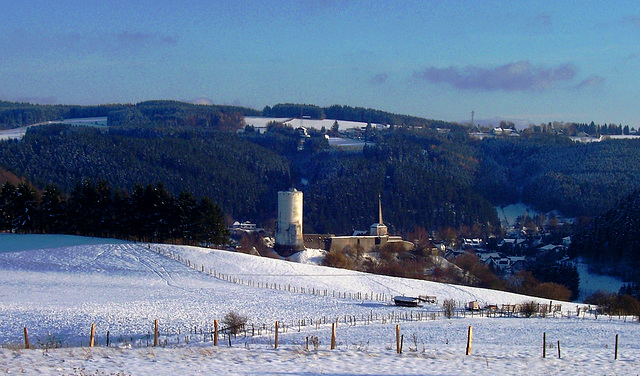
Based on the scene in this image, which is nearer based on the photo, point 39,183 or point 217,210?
point 217,210

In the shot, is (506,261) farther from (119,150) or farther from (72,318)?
(119,150)

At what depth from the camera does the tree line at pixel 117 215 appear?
5534cm

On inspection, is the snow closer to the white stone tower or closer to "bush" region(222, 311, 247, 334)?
the white stone tower

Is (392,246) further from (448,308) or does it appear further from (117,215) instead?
(448,308)

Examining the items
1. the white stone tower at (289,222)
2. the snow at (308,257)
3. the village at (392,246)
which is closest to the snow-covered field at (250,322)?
the snow at (308,257)

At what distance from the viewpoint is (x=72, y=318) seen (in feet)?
96.8

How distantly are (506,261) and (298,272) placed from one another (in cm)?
4222

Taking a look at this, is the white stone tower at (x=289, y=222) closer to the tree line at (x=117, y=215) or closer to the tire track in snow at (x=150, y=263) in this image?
the tree line at (x=117, y=215)

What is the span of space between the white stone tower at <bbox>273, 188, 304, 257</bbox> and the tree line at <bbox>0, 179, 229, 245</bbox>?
572 inches

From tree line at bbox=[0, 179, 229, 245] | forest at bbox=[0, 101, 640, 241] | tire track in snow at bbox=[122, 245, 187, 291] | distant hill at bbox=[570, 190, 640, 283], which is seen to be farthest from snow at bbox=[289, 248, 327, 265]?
forest at bbox=[0, 101, 640, 241]

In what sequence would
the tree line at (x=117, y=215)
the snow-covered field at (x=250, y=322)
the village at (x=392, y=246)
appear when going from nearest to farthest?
1. the snow-covered field at (x=250, y=322)
2. the tree line at (x=117, y=215)
3. the village at (x=392, y=246)

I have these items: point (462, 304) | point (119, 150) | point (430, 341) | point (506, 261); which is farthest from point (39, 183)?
point (430, 341)

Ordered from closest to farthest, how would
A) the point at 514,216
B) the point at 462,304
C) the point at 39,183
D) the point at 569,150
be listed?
the point at 462,304, the point at 39,183, the point at 514,216, the point at 569,150

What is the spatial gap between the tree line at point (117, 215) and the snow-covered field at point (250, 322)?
177 inches
